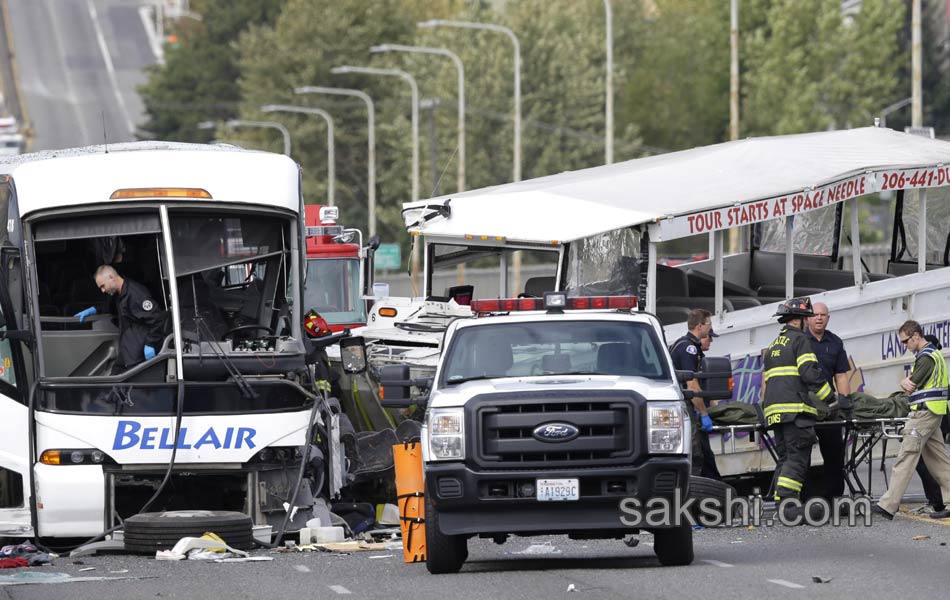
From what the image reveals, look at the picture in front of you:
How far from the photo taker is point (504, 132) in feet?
252

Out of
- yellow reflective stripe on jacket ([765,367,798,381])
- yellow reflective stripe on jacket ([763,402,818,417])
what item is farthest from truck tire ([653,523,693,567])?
yellow reflective stripe on jacket ([765,367,798,381])

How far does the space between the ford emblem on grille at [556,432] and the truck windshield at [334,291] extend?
13.2 metres

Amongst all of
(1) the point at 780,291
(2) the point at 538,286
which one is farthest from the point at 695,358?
(1) the point at 780,291

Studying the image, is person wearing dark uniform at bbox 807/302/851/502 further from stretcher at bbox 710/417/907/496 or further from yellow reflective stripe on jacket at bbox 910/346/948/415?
yellow reflective stripe on jacket at bbox 910/346/948/415

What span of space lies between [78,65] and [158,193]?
307 ft

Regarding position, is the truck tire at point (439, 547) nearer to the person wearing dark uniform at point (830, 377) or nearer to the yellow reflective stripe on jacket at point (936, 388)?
the person wearing dark uniform at point (830, 377)

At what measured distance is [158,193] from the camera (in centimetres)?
1634

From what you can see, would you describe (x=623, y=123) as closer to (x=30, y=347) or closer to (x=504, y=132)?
(x=504, y=132)

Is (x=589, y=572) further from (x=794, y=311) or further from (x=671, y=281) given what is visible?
(x=671, y=281)

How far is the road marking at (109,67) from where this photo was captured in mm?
104844

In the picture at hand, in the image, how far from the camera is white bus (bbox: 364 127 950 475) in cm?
1948

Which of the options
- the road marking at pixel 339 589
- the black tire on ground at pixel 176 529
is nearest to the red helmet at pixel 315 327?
the black tire on ground at pixel 176 529

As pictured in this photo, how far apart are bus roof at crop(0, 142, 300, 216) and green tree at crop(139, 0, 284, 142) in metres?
84.3

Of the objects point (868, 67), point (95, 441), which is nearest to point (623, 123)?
point (868, 67)
